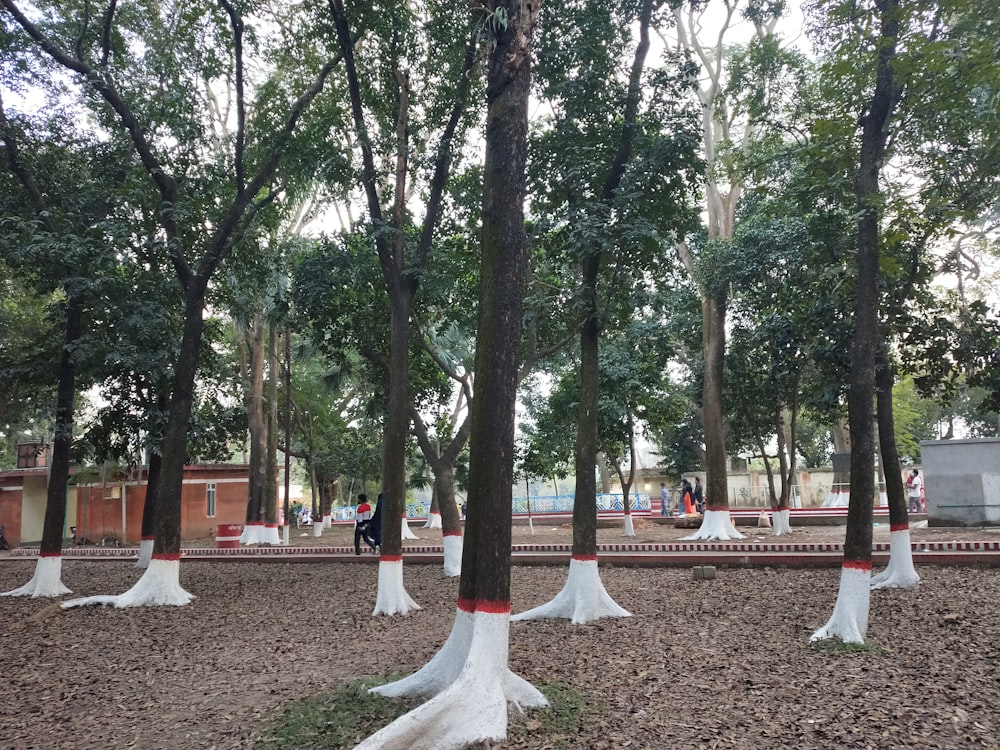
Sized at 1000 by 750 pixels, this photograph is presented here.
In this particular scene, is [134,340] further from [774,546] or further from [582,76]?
[774,546]

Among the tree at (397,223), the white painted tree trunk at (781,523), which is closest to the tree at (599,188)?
the tree at (397,223)

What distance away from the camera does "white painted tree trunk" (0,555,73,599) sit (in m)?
12.3

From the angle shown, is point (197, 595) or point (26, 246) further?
point (197, 595)

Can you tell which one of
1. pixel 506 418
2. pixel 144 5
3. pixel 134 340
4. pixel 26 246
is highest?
pixel 144 5

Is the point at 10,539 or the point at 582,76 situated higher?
the point at 582,76

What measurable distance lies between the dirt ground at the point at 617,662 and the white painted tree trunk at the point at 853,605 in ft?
0.74

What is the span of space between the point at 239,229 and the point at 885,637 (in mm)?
11506

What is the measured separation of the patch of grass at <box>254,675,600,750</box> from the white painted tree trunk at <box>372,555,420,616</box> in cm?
394

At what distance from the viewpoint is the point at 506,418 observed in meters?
5.54

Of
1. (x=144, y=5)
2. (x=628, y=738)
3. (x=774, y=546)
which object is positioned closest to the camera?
(x=628, y=738)

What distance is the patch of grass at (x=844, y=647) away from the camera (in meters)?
6.79

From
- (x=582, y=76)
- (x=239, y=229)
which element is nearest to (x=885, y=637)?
(x=582, y=76)

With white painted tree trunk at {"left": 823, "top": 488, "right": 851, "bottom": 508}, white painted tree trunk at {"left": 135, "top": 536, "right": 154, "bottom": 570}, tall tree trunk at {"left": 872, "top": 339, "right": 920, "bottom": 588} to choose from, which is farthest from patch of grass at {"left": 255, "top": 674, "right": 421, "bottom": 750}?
white painted tree trunk at {"left": 823, "top": 488, "right": 851, "bottom": 508}

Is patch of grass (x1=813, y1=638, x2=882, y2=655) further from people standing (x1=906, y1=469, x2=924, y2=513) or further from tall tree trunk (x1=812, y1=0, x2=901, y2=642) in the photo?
people standing (x1=906, y1=469, x2=924, y2=513)
